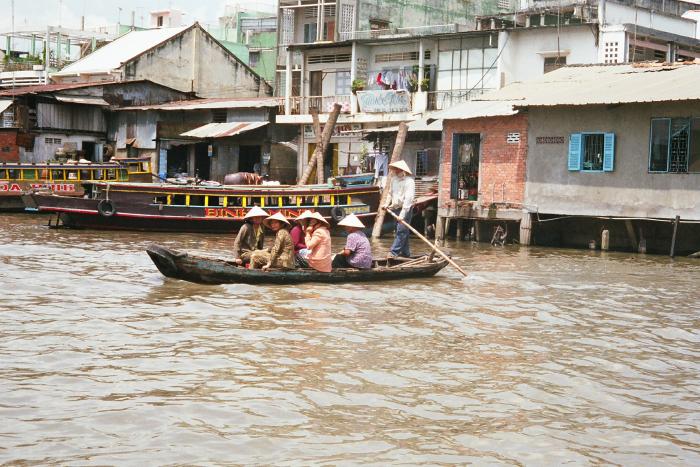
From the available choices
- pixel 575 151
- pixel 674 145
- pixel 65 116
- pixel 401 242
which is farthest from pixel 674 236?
pixel 65 116

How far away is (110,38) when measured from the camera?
5138 cm

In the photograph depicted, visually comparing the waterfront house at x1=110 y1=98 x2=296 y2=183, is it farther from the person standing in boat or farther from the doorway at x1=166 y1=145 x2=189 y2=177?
the person standing in boat

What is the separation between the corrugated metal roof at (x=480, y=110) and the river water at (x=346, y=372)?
791 cm

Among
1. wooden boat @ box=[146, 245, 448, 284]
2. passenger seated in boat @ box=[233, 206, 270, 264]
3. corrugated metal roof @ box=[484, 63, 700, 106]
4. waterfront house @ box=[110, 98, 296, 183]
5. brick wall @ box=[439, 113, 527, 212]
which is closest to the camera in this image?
wooden boat @ box=[146, 245, 448, 284]

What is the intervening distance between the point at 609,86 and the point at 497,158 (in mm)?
3333

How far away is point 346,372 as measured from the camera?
906 cm

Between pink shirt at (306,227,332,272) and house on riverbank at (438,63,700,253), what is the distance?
28.6 ft

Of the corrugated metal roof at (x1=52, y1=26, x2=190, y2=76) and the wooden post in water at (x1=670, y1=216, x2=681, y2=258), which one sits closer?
the wooden post in water at (x1=670, y1=216, x2=681, y2=258)

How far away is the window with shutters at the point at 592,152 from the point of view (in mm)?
21609

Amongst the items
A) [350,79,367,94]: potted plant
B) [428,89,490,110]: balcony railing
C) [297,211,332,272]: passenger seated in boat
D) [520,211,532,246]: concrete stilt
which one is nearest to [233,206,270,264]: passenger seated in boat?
[297,211,332,272]: passenger seated in boat

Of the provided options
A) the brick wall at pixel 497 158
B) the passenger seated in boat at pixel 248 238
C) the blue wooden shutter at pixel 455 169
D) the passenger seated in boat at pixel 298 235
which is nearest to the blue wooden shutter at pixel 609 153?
the brick wall at pixel 497 158

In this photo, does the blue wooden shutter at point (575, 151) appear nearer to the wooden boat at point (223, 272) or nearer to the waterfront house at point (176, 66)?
the wooden boat at point (223, 272)

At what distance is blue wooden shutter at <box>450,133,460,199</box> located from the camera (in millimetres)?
24406

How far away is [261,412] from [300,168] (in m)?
27.6
